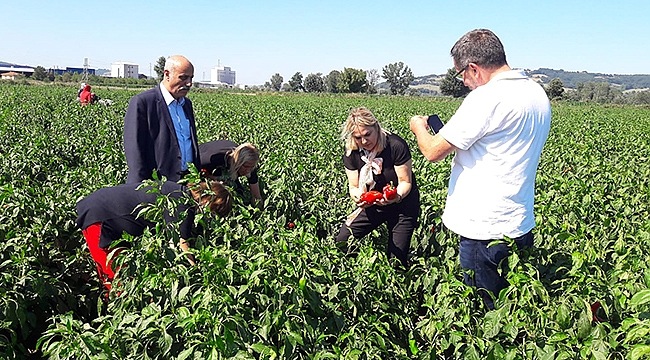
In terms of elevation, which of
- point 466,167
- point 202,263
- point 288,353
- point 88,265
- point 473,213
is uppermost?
point 466,167

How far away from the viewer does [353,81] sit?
7731 centimetres

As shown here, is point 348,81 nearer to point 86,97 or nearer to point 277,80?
point 277,80

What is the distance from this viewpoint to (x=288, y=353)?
2.34m

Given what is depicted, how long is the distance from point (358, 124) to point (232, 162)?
1.13 meters

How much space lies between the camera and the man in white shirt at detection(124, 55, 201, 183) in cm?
434

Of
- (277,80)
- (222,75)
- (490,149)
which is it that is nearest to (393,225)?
(490,149)

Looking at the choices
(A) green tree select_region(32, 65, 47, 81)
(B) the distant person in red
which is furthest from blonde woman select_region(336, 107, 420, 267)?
(A) green tree select_region(32, 65, 47, 81)

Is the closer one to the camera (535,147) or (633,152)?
(535,147)

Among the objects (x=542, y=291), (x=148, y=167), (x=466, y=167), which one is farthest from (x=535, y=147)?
(x=148, y=167)

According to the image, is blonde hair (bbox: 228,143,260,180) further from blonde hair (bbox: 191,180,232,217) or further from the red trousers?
the red trousers

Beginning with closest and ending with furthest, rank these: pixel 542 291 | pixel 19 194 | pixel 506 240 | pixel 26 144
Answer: pixel 542 291
pixel 506 240
pixel 19 194
pixel 26 144

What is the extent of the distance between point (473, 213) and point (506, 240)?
0.23m

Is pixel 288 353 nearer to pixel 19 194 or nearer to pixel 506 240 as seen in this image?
pixel 506 240

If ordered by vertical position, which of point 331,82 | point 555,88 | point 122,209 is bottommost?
point 122,209
